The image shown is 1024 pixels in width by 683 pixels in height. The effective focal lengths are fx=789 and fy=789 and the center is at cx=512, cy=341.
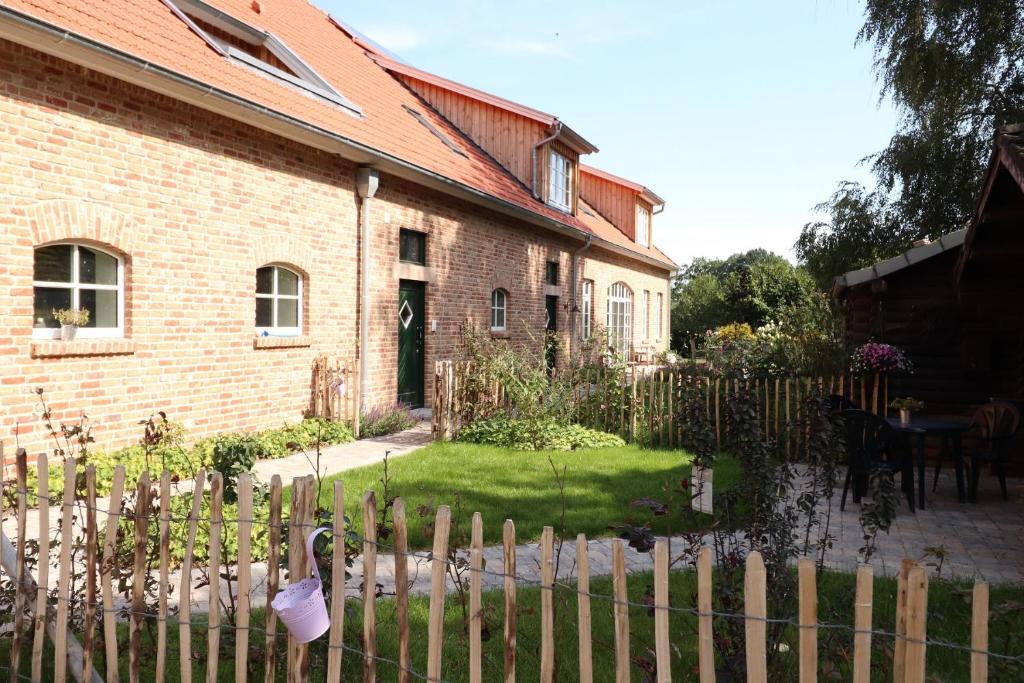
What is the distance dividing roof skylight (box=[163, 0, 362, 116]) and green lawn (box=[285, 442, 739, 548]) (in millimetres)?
5413

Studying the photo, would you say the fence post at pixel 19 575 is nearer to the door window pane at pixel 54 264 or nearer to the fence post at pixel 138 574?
the fence post at pixel 138 574

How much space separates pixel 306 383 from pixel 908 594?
9069 millimetres

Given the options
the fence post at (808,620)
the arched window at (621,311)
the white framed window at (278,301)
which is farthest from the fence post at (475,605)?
the arched window at (621,311)

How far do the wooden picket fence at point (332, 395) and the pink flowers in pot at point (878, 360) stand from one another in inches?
253

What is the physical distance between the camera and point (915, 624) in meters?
2.08

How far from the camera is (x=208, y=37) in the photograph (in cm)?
985

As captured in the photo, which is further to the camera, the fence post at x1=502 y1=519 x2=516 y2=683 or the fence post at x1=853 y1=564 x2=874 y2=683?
the fence post at x1=502 y1=519 x2=516 y2=683

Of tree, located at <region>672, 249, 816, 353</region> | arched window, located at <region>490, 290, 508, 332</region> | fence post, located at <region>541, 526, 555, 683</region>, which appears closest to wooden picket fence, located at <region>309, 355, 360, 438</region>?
arched window, located at <region>490, 290, 508, 332</region>

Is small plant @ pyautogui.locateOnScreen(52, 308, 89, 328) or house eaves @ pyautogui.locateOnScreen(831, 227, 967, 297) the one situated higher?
house eaves @ pyautogui.locateOnScreen(831, 227, 967, 297)

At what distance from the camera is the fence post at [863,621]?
2.05m

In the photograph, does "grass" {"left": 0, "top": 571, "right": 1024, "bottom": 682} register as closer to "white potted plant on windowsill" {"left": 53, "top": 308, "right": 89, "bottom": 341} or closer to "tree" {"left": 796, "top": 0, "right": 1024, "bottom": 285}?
"white potted plant on windowsill" {"left": 53, "top": 308, "right": 89, "bottom": 341}

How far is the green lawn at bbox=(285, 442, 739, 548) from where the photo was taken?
6.14 meters

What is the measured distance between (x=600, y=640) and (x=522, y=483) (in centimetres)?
355

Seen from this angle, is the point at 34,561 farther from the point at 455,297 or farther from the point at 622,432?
the point at 455,297
